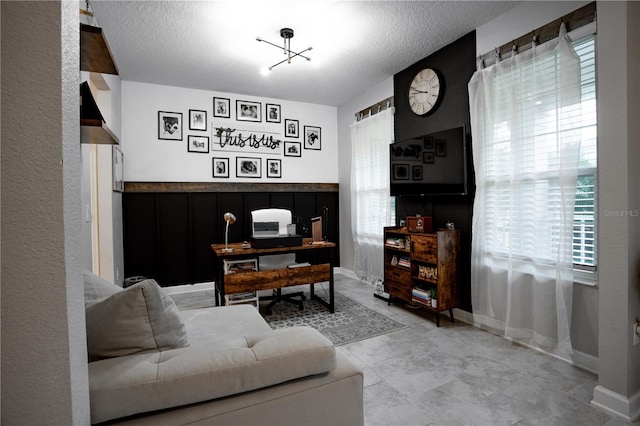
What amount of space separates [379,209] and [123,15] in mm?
3593

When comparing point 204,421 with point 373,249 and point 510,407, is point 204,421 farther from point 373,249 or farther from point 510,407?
point 373,249

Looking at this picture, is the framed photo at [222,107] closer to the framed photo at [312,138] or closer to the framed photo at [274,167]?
the framed photo at [274,167]

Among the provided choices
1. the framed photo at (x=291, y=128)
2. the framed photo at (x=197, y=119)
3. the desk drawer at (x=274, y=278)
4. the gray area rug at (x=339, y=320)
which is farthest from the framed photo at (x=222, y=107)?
the gray area rug at (x=339, y=320)

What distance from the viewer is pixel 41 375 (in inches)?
29.8

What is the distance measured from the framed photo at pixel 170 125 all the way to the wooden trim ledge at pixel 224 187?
0.67 metres

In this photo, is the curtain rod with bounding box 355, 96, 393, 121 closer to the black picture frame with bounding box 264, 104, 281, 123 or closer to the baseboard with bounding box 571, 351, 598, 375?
the black picture frame with bounding box 264, 104, 281, 123

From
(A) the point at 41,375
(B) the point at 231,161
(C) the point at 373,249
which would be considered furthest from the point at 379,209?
(A) the point at 41,375

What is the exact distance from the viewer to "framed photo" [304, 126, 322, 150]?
553cm

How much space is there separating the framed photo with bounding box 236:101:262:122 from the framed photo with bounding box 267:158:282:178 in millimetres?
679

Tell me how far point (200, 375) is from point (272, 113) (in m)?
4.74

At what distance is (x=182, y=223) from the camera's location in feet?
15.5

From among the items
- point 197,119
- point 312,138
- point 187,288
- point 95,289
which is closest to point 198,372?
point 95,289

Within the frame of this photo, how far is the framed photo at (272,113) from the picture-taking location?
205 inches

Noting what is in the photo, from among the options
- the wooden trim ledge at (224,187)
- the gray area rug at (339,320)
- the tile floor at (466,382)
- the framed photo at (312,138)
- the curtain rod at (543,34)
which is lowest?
the tile floor at (466,382)
